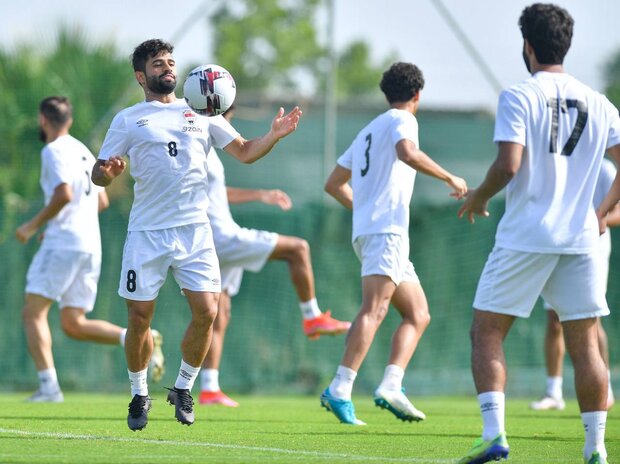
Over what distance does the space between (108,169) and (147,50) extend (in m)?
0.84

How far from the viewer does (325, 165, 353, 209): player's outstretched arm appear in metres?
9.04

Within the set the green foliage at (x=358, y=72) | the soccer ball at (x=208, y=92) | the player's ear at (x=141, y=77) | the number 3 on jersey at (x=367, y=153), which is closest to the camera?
the soccer ball at (x=208, y=92)

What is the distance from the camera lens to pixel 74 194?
10.4 metres

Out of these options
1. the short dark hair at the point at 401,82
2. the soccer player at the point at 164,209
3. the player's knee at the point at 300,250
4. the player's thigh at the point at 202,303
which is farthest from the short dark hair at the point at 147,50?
the player's knee at the point at 300,250

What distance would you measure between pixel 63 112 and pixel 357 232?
320cm

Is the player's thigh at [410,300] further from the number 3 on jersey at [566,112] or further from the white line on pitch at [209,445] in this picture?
the number 3 on jersey at [566,112]

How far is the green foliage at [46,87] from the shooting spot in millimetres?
17172

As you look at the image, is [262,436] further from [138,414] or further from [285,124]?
[285,124]

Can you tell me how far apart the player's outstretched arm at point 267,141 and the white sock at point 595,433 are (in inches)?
97.1

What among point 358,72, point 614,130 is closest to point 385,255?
point 614,130

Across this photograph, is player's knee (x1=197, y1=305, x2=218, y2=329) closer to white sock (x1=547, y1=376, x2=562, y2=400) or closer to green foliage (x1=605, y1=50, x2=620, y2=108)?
white sock (x1=547, y1=376, x2=562, y2=400)

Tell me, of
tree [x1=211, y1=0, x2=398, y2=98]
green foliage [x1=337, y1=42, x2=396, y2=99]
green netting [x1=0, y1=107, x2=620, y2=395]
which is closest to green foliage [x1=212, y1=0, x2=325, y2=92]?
tree [x1=211, y1=0, x2=398, y2=98]

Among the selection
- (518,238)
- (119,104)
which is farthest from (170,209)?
(119,104)

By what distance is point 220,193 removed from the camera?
10.2m
